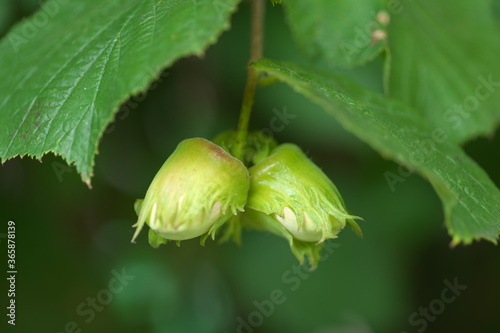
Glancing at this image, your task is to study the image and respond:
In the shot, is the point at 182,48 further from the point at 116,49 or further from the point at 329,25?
the point at 329,25

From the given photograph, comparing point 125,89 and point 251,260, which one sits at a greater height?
point 125,89

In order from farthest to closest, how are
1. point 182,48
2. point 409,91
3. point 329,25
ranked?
point 409,91
point 329,25
point 182,48

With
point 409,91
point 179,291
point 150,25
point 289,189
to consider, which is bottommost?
point 179,291

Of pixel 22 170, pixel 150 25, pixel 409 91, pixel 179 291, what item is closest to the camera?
pixel 150 25

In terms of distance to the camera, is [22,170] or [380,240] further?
[380,240]

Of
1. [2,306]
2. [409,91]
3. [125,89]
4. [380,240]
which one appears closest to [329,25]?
[409,91]

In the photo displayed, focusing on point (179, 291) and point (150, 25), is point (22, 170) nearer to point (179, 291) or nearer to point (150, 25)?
point (179, 291)
